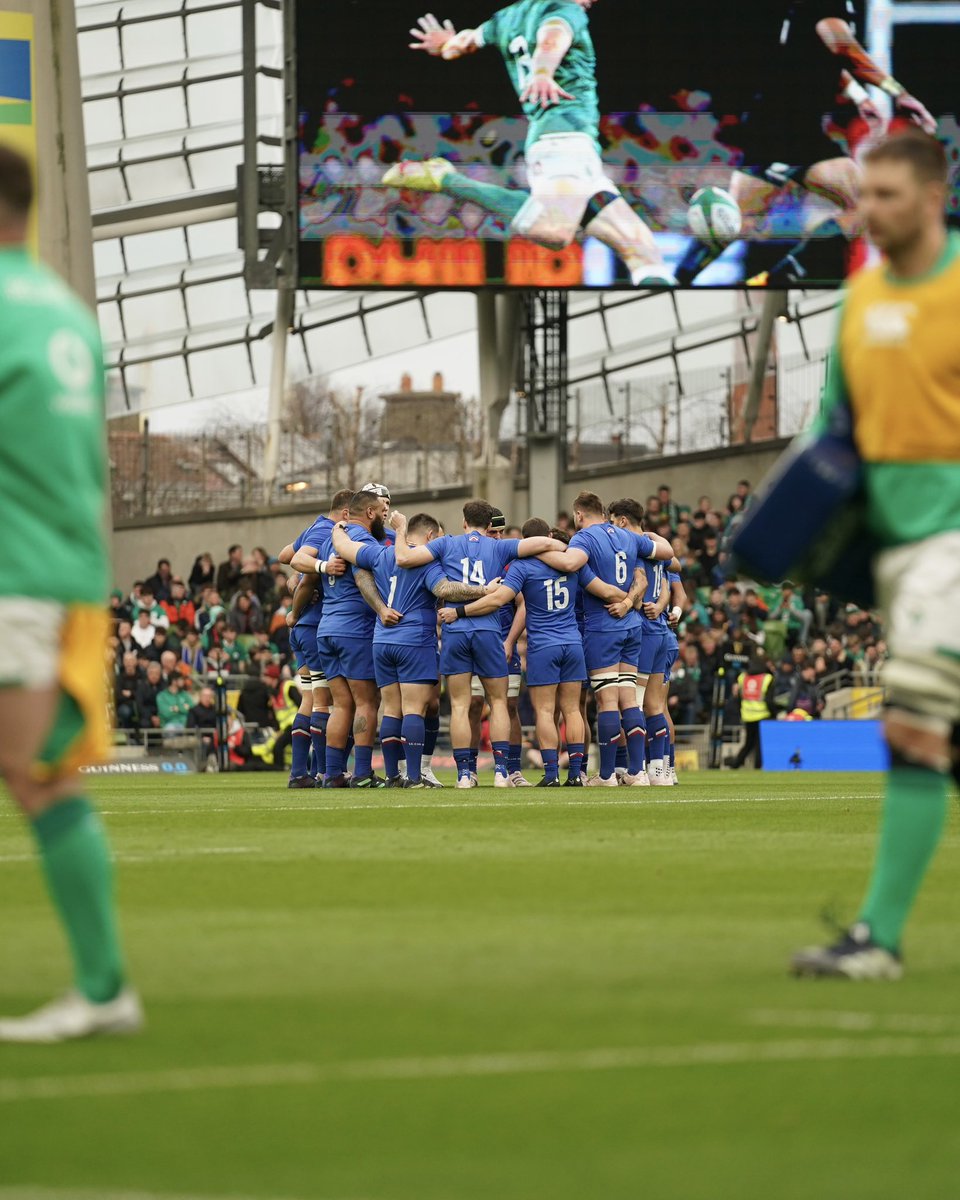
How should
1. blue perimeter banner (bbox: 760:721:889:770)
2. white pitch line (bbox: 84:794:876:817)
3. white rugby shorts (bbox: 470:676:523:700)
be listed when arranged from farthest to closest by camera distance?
blue perimeter banner (bbox: 760:721:889:770), white rugby shorts (bbox: 470:676:523:700), white pitch line (bbox: 84:794:876:817)

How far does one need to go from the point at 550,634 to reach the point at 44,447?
14.4m

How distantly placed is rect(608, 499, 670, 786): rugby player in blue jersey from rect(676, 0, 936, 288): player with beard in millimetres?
11143

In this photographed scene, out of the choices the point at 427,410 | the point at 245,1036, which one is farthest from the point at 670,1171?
the point at 427,410

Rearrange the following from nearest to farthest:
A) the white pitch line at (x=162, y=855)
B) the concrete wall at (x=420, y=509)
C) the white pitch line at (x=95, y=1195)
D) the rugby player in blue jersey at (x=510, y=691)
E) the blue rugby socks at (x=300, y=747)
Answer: the white pitch line at (x=95, y=1195), the white pitch line at (x=162, y=855), the rugby player in blue jersey at (x=510, y=691), the blue rugby socks at (x=300, y=747), the concrete wall at (x=420, y=509)

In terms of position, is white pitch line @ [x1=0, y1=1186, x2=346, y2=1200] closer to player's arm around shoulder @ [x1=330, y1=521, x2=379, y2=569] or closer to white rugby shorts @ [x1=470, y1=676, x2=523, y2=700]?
player's arm around shoulder @ [x1=330, y1=521, x2=379, y2=569]

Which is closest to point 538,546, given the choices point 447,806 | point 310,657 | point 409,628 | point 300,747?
point 409,628

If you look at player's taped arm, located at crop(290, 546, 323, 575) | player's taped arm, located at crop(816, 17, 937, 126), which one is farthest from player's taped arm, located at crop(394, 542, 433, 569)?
player's taped arm, located at crop(816, 17, 937, 126)

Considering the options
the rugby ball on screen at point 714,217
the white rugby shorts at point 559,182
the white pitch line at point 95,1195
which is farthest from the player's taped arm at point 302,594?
the white pitch line at point 95,1195

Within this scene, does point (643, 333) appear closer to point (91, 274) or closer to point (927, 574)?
point (91, 274)

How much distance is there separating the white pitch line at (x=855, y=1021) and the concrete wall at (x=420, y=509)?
34.0m

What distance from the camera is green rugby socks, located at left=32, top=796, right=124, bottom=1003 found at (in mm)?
4844

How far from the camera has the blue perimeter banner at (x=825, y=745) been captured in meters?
27.1

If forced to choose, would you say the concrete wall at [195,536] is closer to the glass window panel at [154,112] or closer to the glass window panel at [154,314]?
the glass window panel at [154,112]

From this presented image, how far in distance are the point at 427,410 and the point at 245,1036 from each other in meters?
55.2
